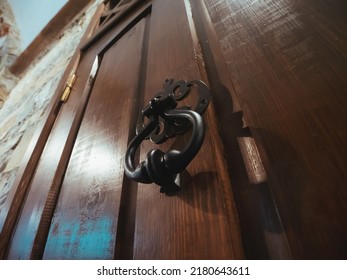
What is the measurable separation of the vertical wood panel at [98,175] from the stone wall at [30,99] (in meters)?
0.57

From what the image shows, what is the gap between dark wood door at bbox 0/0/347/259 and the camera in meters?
0.27

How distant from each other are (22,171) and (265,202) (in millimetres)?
849

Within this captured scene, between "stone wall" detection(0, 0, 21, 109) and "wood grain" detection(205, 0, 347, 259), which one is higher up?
"stone wall" detection(0, 0, 21, 109)

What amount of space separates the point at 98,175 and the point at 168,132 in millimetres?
227

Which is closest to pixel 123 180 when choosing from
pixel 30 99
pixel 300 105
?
pixel 300 105

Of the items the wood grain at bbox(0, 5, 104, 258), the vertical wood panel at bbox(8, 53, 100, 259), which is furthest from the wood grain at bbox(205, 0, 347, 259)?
the wood grain at bbox(0, 5, 104, 258)

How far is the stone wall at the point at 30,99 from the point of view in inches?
44.9

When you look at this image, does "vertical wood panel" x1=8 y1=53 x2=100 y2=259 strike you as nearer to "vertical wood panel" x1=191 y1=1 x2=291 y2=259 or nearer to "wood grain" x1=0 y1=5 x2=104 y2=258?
"wood grain" x1=0 y1=5 x2=104 y2=258

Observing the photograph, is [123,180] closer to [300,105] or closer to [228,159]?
[228,159]

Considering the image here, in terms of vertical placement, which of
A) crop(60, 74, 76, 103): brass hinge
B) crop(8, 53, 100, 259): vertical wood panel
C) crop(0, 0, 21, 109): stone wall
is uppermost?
crop(0, 0, 21, 109): stone wall

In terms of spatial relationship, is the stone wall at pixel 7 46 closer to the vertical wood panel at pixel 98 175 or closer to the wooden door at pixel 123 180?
the wooden door at pixel 123 180

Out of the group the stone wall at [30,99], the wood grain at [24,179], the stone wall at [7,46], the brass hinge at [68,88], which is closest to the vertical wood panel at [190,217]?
the wood grain at [24,179]

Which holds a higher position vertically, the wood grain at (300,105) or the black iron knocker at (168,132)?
the black iron knocker at (168,132)

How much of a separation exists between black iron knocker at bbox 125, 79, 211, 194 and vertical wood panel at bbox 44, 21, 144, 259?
0.13 m
